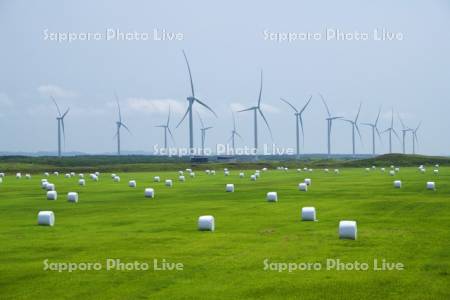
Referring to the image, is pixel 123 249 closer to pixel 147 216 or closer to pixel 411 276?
pixel 411 276

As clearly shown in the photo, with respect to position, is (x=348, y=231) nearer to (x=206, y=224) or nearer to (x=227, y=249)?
(x=227, y=249)

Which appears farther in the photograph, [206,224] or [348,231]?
[206,224]

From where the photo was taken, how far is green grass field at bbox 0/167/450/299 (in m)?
15.1

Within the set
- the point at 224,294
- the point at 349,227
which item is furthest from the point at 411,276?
the point at 349,227

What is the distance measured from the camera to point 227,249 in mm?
20344

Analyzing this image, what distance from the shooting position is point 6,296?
1455cm

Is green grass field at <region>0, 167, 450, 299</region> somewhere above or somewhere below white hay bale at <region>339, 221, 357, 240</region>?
below

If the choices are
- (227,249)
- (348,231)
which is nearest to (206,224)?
(227,249)

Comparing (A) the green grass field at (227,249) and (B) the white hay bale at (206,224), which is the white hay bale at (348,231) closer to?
(A) the green grass field at (227,249)

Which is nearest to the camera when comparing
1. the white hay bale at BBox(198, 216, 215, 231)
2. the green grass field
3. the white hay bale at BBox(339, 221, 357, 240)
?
the green grass field

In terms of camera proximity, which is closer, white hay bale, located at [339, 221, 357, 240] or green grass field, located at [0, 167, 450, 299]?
green grass field, located at [0, 167, 450, 299]

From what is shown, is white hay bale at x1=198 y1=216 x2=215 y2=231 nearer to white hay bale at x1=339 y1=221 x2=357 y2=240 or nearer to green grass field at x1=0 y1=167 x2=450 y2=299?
green grass field at x1=0 y1=167 x2=450 y2=299

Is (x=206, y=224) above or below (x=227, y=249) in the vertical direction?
above

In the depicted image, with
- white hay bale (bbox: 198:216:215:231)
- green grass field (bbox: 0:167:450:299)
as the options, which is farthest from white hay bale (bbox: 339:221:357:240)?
white hay bale (bbox: 198:216:215:231)
